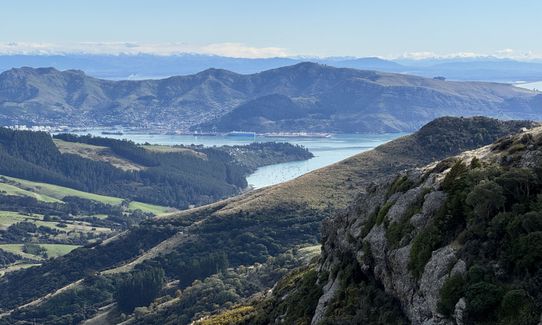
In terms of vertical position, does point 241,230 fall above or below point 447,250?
below

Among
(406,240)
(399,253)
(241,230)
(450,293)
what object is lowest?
(241,230)

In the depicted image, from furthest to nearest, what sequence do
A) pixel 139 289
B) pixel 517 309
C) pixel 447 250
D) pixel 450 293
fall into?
pixel 139 289
pixel 447 250
pixel 450 293
pixel 517 309

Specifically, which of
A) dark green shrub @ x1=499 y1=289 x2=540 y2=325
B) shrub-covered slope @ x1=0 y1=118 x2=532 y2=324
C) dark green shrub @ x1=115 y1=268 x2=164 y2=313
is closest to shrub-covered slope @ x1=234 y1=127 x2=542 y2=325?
dark green shrub @ x1=499 y1=289 x2=540 y2=325

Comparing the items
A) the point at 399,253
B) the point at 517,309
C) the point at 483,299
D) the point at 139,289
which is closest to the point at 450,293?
the point at 483,299

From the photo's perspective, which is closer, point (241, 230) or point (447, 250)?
point (447, 250)

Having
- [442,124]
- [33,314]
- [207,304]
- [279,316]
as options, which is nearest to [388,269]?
[279,316]

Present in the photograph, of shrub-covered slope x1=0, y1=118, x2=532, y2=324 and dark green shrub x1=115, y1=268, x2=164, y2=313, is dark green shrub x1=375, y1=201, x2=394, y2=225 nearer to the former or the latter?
shrub-covered slope x1=0, y1=118, x2=532, y2=324

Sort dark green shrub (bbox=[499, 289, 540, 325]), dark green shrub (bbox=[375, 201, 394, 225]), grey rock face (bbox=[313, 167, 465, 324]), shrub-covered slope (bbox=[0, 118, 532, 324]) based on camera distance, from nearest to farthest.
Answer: dark green shrub (bbox=[499, 289, 540, 325])
grey rock face (bbox=[313, 167, 465, 324])
dark green shrub (bbox=[375, 201, 394, 225])
shrub-covered slope (bbox=[0, 118, 532, 324])

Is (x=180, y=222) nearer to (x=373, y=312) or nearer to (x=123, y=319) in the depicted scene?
(x=123, y=319)

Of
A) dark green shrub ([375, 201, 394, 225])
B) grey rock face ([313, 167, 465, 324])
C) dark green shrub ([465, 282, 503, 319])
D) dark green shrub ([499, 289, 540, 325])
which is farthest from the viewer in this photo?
dark green shrub ([375, 201, 394, 225])

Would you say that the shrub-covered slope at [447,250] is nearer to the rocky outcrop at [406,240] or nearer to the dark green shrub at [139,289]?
the rocky outcrop at [406,240]

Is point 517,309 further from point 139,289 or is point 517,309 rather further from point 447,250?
point 139,289
